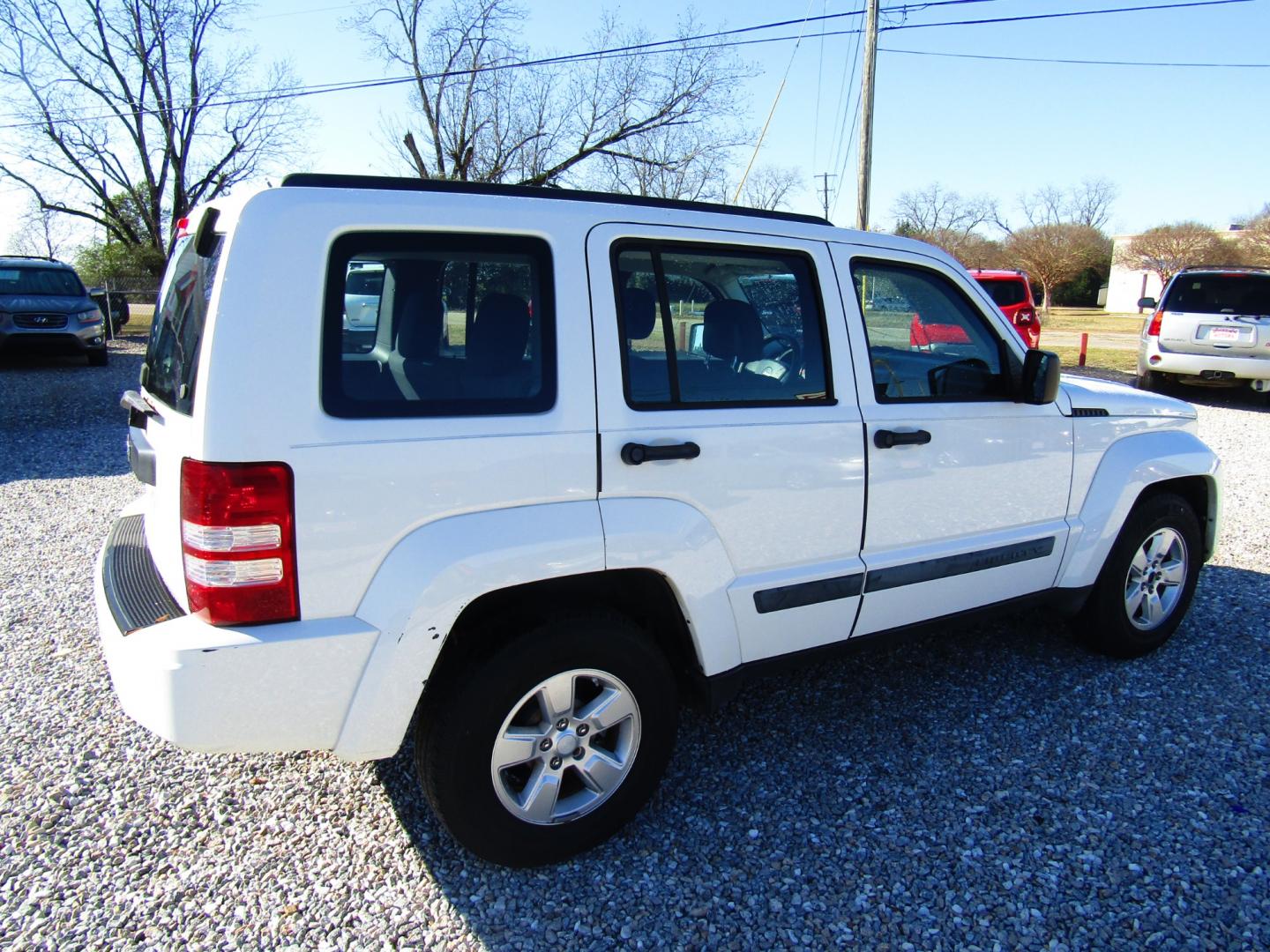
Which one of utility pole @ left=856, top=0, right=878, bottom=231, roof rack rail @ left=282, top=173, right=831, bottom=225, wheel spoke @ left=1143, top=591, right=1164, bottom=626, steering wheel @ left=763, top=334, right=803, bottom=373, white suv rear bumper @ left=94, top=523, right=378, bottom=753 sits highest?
utility pole @ left=856, top=0, right=878, bottom=231

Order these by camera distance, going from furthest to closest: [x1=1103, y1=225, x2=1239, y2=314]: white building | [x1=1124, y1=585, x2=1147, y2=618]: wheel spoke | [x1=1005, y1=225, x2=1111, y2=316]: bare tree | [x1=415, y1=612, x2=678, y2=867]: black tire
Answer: [x1=1103, y1=225, x2=1239, y2=314]: white building → [x1=1005, y1=225, x2=1111, y2=316]: bare tree → [x1=1124, y1=585, x2=1147, y2=618]: wheel spoke → [x1=415, y1=612, x2=678, y2=867]: black tire

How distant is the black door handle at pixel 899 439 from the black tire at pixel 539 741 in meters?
1.06

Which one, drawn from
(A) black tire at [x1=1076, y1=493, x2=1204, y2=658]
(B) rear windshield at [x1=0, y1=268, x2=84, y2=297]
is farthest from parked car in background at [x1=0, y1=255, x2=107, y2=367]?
(A) black tire at [x1=1076, y1=493, x2=1204, y2=658]

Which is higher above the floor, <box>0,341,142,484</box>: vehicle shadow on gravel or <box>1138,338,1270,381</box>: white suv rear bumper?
<box>1138,338,1270,381</box>: white suv rear bumper

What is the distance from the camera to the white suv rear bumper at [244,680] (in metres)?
2.04

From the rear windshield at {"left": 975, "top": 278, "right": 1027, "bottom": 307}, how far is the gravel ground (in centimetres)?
1145

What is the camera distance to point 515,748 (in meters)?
2.44

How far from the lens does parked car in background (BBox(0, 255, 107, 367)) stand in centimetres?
1390

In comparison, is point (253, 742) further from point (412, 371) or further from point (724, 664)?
point (724, 664)

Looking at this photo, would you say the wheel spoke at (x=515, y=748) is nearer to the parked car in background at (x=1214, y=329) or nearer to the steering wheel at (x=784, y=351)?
the steering wheel at (x=784, y=351)

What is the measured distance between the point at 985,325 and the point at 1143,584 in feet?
5.25

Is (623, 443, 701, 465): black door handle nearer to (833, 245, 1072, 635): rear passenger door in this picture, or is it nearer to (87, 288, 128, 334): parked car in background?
(833, 245, 1072, 635): rear passenger door

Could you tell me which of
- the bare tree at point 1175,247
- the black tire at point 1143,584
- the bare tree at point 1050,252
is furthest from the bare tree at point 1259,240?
the black tire at point 1143,584

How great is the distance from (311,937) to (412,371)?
5.16 feet
